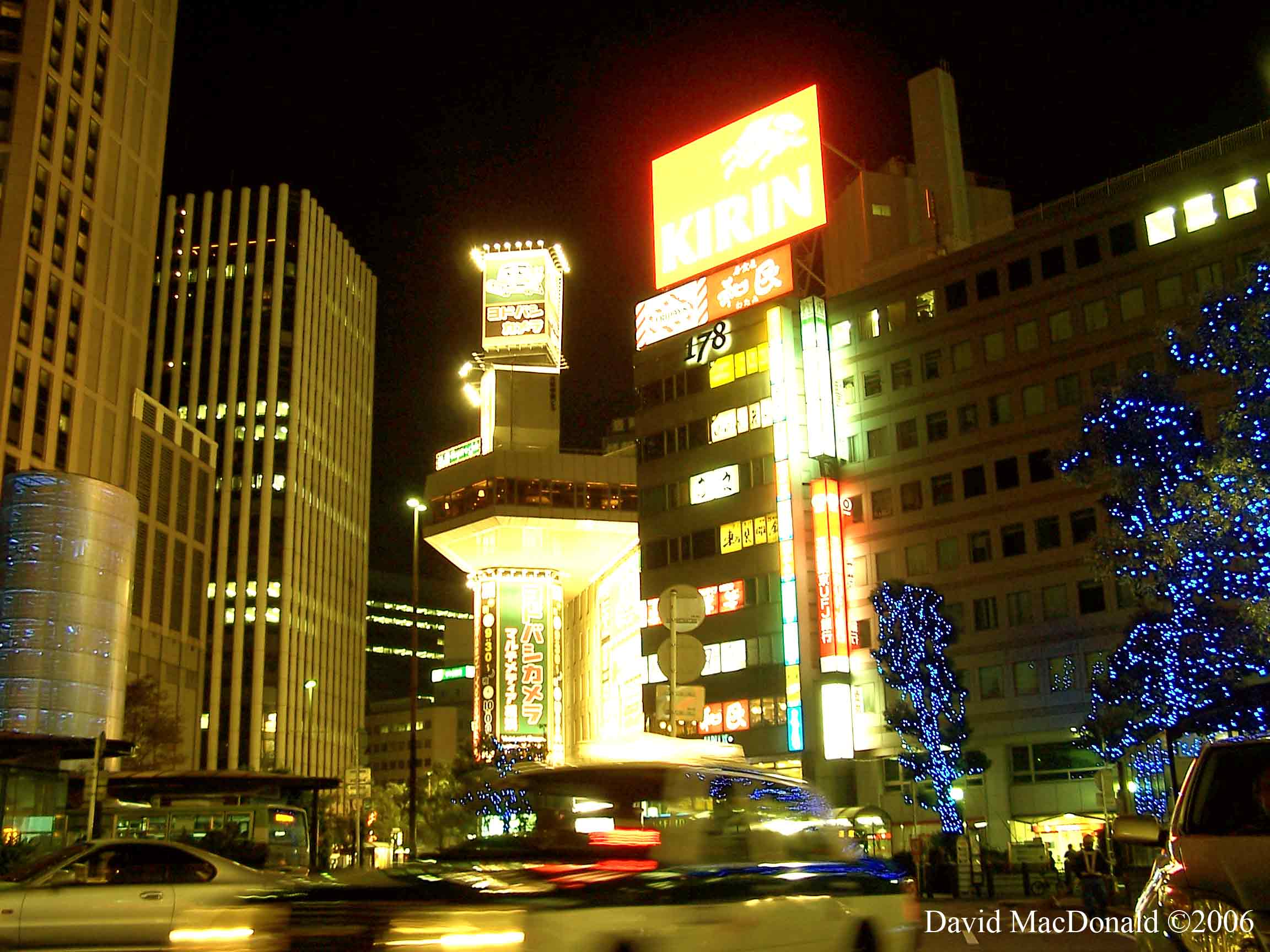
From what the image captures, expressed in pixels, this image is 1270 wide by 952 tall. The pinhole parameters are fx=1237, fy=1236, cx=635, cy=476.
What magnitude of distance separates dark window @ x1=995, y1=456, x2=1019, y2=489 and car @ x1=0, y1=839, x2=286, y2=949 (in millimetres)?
37423

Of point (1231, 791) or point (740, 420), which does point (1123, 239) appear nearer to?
point (740, 420)

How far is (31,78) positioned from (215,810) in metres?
45.4

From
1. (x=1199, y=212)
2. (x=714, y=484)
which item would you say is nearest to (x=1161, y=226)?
(x=1199, y=212)

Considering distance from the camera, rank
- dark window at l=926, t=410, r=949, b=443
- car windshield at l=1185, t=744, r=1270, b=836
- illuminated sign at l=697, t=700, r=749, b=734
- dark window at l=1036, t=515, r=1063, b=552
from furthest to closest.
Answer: illuminated sign at l=697, t=700, r=749, b=734
dark window at l=926, t=410, r=949, b=443
dark window at l=1036, t=515, r=1063, b=552
car windshield at l=1185, t=744, r=1270, b=836

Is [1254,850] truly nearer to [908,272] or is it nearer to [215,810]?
[215,810]

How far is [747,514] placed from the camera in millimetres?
51812

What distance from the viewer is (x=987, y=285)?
48844 mm

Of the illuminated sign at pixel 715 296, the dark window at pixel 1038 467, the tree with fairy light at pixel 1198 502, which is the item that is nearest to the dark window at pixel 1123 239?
the dark window at pixel 1038 467

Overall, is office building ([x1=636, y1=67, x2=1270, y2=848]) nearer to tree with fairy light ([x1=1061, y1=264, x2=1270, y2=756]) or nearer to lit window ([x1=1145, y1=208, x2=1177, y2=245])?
lit window ([x1=1145, y1=208, x2=1177, y2=245])

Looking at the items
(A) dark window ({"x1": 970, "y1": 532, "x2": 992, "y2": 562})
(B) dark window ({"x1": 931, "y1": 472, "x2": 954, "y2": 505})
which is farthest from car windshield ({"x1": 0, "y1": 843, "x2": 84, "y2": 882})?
(B) dark window ({"x1": 931, "y1": 472, "x2": 954, "y2": 505})

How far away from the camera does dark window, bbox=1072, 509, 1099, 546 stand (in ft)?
144

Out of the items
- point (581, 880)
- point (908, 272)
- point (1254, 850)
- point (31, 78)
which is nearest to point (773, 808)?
point (581, 880)

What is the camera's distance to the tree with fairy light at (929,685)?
4200cm

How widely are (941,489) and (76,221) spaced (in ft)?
146
